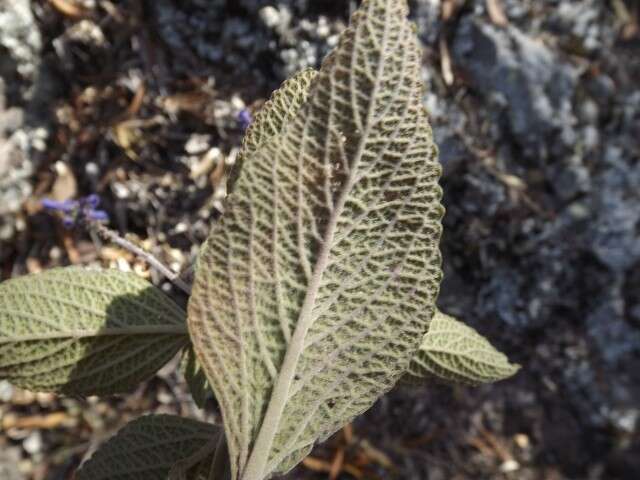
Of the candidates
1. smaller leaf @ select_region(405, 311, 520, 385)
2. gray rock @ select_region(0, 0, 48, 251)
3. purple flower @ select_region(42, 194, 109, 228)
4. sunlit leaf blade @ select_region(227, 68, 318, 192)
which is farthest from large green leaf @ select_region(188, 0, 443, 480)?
gray rock @ select_region(0, 0, 48, 251)

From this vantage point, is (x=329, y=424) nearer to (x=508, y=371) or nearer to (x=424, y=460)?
(x=508, y=371)

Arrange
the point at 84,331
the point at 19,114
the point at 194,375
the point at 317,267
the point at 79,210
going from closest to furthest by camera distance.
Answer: the point at 317,267 → the point at 84,331 → the point at 194,375 → the point at 79,210 → the point at 19,114

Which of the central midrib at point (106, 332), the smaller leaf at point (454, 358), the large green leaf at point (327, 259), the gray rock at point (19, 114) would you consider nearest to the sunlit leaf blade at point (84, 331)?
the central midrib at point (106, 332)

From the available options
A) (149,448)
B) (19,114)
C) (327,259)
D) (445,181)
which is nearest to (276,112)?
(327,259)

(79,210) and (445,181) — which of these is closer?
(79,210)

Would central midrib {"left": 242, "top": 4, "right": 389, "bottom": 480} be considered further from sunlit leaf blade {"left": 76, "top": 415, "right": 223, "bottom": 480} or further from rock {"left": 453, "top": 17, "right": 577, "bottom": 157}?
rock {"left": 453, "top": 17, "right": 577, "bottom": 157}

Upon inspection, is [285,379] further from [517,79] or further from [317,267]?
[517,79]
